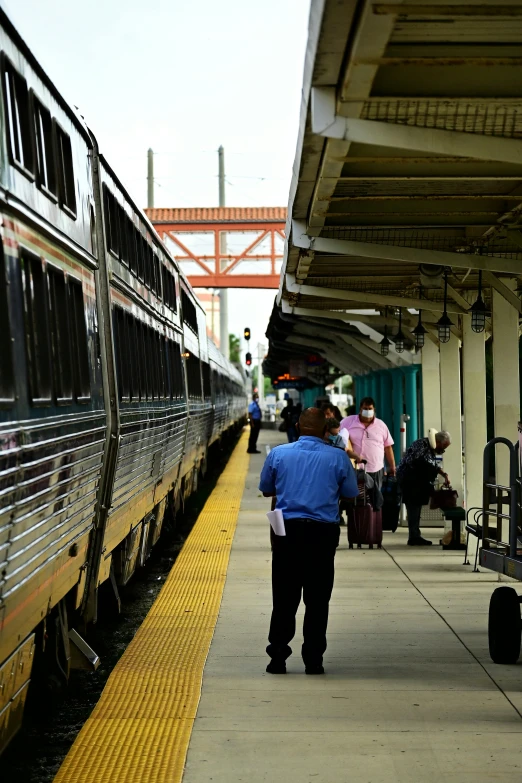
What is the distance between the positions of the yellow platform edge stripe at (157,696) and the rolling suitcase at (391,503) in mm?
3426

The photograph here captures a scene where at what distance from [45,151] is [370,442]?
9.17 meters

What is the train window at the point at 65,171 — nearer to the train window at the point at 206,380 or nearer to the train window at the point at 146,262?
the train window at the point at 146,262

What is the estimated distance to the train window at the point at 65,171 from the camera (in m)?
6.59

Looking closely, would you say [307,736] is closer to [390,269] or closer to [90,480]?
[90,480]

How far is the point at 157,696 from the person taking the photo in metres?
7.28

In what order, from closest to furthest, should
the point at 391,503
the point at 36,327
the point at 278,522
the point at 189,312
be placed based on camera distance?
the point at 36,327 → the point at 278,522 → the point at 391,503 → the point at 189,312

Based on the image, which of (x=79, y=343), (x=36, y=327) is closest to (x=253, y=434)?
(x=79, y=343)

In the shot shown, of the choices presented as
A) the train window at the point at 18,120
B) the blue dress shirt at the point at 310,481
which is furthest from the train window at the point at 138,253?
the train window at the point at 18,120

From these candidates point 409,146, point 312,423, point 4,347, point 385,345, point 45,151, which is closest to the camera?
point 4,347

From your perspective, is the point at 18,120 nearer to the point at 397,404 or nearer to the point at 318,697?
the point at 318,697

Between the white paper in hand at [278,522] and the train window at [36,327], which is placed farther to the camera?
the white paper in hand at [278,522]

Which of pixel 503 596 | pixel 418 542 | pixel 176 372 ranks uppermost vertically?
pixel 176 372

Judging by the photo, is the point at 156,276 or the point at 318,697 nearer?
the point at 318,697

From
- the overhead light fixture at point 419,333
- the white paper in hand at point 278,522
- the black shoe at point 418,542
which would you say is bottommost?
the black shoe at point 418,542
